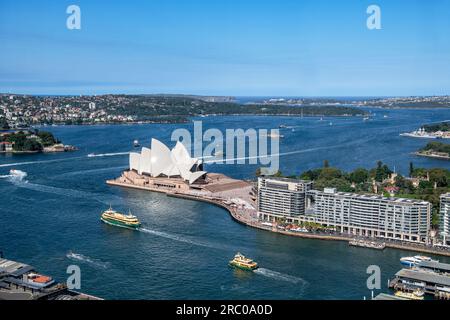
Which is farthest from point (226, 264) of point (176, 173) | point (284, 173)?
point (284, 173)

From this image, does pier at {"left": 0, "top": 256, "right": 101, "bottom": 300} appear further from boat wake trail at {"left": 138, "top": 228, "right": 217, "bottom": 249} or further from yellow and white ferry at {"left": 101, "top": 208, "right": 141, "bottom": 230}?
yellow and white ferry at {"left": 101, "top": 208, "right": 141, "bottom": 230}

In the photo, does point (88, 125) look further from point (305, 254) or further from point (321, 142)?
point (305, 254)

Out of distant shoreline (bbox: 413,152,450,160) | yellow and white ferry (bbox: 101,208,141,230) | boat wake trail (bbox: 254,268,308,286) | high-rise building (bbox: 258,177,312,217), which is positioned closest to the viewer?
boat wake trail (bbox: 254,268,308,286)

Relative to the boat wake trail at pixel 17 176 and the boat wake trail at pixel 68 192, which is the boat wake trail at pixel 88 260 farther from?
the boat wake trail at pixel 17 176
